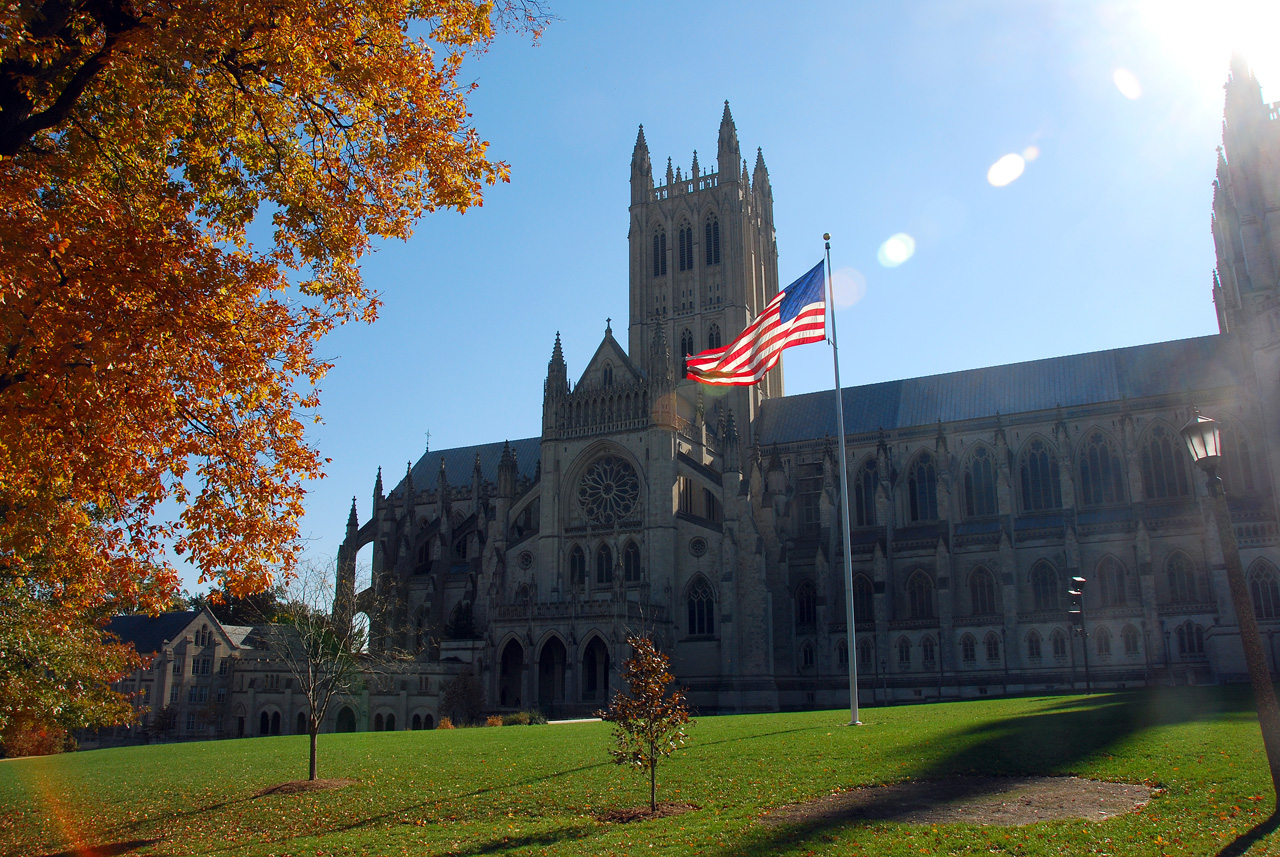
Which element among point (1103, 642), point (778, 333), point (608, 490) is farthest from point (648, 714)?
point (608, 490)

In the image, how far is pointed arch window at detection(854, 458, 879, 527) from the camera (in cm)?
6062

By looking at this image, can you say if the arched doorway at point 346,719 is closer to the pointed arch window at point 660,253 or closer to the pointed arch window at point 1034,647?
the pointed arch window at point 1034,647

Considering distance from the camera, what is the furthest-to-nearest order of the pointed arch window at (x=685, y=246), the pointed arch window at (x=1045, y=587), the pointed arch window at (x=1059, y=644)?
the pointed arch window at (x=685, y=246), the pointed arch window at (x=1045, y=587), the pointed arch window at (x=1059, y=644)

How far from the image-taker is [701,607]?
53312 mm

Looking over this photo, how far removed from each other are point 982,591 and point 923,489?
8.42 metres

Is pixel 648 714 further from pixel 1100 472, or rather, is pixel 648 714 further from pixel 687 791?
pixel 1100 472

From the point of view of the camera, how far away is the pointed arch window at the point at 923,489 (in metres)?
59.5

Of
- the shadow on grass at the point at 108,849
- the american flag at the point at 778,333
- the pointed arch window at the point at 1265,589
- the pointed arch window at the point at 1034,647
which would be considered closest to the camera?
the shadow on grass at the point at 108,849

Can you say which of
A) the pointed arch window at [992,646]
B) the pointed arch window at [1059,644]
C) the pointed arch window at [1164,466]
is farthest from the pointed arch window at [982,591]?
the pointed arch window at [1164,466]

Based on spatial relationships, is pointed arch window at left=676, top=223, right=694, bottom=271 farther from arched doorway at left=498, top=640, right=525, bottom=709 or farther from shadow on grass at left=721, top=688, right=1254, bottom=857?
shadow on grass at left=721, top=688, right=1254, bottom=857

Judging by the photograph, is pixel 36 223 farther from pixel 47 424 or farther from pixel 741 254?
pixel 741 254

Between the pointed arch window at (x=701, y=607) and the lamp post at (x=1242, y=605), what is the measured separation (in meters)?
41.9

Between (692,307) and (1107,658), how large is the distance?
35907mm

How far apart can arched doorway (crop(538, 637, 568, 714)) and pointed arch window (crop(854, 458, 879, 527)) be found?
805 inches
